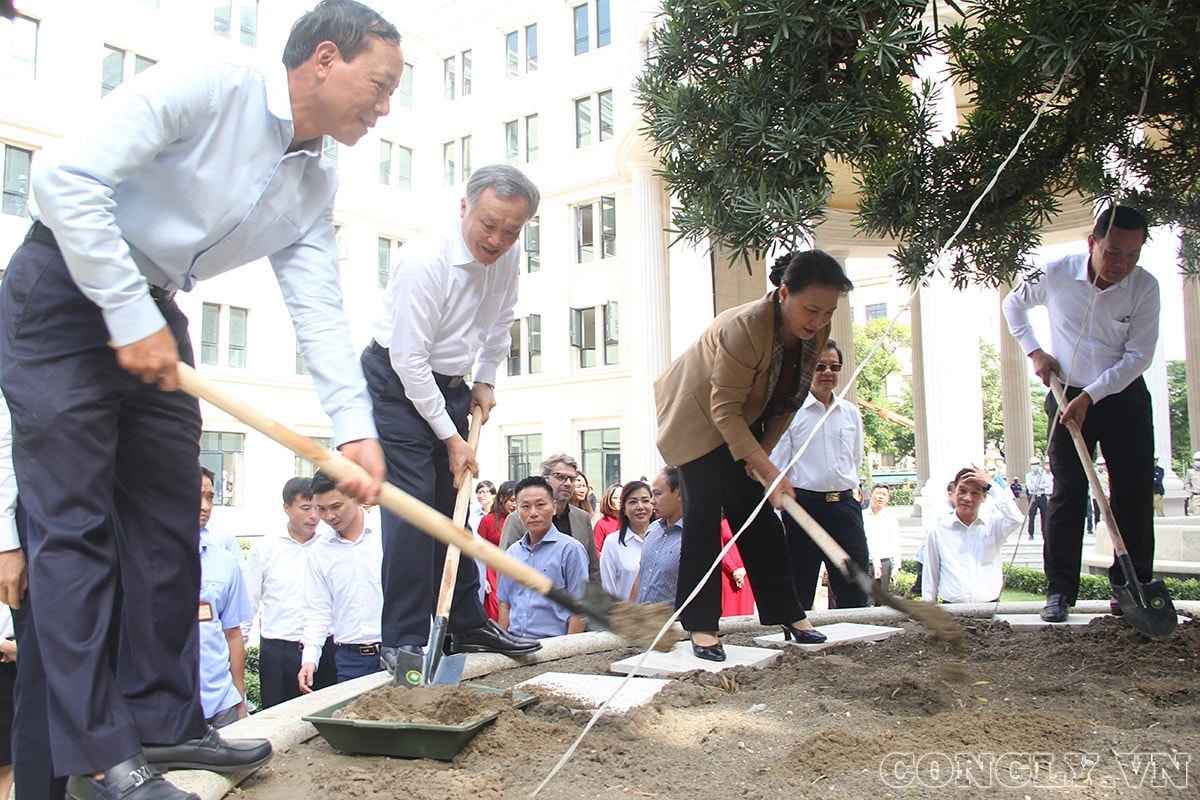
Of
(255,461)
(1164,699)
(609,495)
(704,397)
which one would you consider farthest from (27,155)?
(1164,699)

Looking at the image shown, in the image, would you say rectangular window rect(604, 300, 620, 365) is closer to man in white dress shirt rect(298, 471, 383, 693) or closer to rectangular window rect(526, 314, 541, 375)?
rectangular window rect(526, 314, 541, 375)

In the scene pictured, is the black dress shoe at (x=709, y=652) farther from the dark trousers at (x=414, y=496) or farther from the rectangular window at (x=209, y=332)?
the rectangular window at (x=209, y=332)

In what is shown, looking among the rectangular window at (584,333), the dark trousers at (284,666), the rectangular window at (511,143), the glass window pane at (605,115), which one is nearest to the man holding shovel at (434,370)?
the dark trousers at (284,666)

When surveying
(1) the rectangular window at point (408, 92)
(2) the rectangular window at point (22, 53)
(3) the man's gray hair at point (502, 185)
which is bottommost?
(3) the man's gray hair at point (502, 185)

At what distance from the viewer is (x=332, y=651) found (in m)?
5.34

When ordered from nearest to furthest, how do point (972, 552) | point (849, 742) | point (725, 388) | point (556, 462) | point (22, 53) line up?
point (849, 742)
point (725, 388)
point (972, 552)
point (556, 462)
point (22, 53)

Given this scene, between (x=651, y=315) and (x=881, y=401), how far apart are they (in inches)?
1291

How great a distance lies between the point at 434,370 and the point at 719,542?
142 centimetres

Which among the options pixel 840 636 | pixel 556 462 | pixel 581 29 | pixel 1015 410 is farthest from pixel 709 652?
pixel 581 29

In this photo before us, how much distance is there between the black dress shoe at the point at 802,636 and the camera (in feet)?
14.8

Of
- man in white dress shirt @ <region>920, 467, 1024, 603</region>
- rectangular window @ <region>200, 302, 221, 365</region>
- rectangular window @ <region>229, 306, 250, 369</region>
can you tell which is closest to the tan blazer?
man in white dress shirt @ <region>920, 467, 1024, 603</region>

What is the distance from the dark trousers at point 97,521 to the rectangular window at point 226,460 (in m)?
25.0

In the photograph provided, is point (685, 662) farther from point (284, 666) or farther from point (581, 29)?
point (581, 29)

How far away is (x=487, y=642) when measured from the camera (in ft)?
14.0
